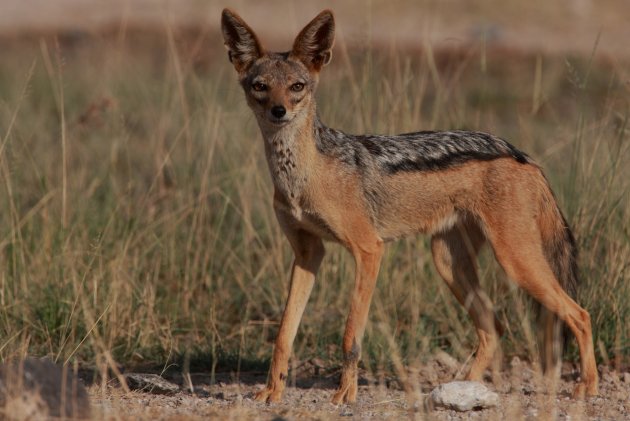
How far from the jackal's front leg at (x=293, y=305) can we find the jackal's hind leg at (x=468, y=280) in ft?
3.42

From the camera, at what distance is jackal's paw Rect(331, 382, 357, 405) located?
691 centimetres

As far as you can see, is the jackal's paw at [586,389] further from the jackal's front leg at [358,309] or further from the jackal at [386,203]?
the jackal's front leg at [358,309]

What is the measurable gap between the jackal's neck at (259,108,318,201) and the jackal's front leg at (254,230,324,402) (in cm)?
37

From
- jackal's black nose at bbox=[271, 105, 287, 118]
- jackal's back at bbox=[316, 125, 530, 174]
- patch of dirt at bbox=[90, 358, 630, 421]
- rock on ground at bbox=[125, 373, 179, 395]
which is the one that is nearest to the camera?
patch of dirt at bbox=[90, 358, 630, 421]

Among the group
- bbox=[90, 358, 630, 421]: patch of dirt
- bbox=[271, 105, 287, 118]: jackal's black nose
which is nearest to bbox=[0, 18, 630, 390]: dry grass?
bbox=[90, 358, 630, 421]: patch of dirt

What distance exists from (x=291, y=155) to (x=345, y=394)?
1.63 metres

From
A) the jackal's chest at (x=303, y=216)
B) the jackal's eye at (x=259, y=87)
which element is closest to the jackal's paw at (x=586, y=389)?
the jackal's chest at (x=303, y=216)

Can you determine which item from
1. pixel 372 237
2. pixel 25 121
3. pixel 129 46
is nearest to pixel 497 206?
pixel 372 237

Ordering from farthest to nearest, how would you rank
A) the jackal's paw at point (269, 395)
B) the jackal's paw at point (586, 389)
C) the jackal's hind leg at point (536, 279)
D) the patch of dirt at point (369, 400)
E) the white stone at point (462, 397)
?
the jackal's hind leg at point (536, 279)
the jackal's paw at point (586, 389)
the jackal's paw at point (269, 395)
the white stone at point (462, 397)
the patch of dirt at point (369, 400)

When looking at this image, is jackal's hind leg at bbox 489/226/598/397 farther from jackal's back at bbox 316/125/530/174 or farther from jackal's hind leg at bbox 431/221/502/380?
jackal's back at bbox 316/125/530/174

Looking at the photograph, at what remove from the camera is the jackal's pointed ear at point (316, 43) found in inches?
284

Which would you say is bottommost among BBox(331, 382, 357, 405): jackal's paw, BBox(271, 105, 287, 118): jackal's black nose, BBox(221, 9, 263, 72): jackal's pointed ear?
BBox(331, 382, 357, 405): jackal's paw

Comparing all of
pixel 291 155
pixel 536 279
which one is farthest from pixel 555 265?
pixel 291 155

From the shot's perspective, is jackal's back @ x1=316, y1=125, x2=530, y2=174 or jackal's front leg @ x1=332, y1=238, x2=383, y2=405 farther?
jackal's back @ x1=316, y1=125, x2=530, y2=174
